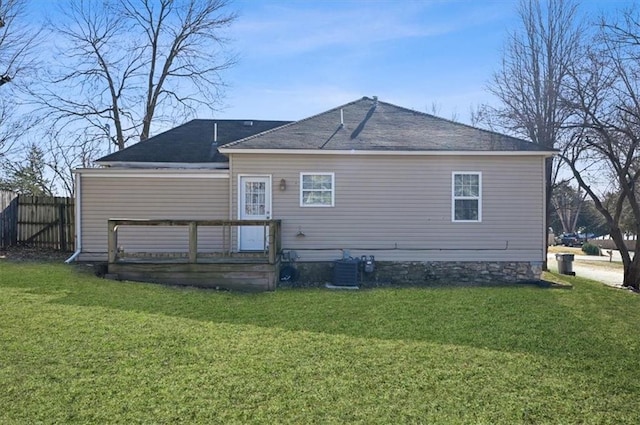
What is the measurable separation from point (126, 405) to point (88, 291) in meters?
4.96

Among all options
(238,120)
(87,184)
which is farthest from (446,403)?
(238,120)

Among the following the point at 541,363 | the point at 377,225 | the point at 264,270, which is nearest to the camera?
the point at 541,363

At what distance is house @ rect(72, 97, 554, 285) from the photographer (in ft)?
35.8

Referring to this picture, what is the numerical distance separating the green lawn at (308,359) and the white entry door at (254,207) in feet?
10.4

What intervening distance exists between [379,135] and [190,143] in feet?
19.9

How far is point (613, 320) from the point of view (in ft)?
22.6

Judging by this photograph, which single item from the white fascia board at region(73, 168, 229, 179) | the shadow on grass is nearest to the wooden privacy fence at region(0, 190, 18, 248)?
the white fascia board at region(73, 168, 229, 179)

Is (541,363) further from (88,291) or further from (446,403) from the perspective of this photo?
(88,291)

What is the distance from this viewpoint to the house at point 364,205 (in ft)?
35.8

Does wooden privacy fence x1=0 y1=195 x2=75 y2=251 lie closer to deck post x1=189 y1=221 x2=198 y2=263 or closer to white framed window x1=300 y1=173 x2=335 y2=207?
deck post x1=189 y1=221 x2=198 y2=263

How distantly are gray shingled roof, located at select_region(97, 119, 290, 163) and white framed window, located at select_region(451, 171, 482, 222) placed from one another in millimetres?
6553

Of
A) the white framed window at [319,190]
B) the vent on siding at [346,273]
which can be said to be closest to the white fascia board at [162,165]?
the white framed window at [319,190]

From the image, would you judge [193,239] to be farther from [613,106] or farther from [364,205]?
[613,106]

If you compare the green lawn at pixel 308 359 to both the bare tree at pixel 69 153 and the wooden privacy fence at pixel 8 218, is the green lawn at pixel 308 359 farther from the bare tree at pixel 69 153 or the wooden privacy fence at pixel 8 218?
the bare tree at pixel 69 153
